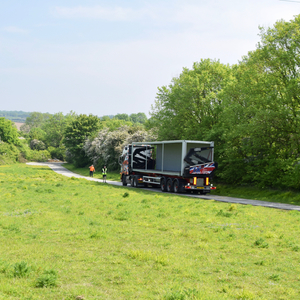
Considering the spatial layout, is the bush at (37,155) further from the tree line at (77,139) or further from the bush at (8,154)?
the bush at (8,154)

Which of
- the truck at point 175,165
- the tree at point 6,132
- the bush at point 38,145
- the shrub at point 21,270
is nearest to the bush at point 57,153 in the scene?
the bush at point 38,145

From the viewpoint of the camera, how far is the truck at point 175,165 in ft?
85.4

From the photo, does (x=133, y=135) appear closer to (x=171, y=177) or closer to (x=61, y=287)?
(x=171, y=177)

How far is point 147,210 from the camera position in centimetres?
1543

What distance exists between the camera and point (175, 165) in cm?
2772

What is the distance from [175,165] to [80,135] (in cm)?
5704

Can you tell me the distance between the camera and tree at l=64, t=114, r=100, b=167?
79750mm

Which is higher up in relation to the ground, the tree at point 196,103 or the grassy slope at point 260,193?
the tree at point 196,103

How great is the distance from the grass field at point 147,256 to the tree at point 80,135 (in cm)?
6651

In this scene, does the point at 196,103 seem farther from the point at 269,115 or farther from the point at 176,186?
the point at 269,115

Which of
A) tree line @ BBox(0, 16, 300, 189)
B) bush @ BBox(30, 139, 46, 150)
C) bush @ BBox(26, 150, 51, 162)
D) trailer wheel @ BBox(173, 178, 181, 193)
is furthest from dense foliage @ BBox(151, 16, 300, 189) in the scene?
bush @ BBox(30, 139, 46, 150)

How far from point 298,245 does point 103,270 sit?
17.1 feet

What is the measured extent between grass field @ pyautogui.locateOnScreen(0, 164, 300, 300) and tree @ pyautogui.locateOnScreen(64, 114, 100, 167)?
6651 cm

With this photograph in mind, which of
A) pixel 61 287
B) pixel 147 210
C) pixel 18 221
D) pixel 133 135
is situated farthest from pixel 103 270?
pixel 133 135
